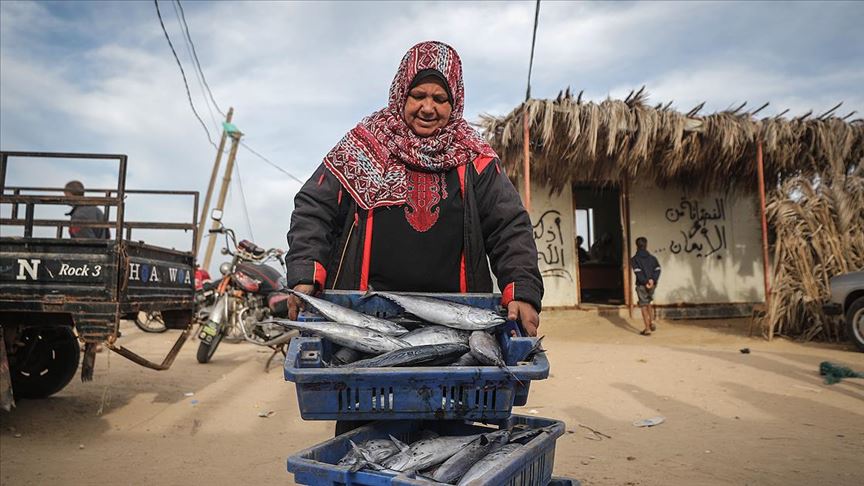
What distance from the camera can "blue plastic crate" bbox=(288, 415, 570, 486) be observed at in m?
1.44

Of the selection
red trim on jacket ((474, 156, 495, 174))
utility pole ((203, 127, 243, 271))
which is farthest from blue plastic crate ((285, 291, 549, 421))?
utility pole ((203, 127, 243, 271))

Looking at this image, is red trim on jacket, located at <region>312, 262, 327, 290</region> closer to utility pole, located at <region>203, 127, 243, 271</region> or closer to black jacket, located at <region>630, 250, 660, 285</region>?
black jacket, located at <region>630, 250, 660, 285</region>

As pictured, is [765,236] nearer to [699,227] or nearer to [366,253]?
[699,227]

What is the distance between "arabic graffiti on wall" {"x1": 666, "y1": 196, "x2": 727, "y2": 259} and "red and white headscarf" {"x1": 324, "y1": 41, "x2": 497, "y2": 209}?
10006mm

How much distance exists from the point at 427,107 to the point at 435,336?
1.00 metres

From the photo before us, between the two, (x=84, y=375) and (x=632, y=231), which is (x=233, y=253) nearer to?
(x=84, y=375)

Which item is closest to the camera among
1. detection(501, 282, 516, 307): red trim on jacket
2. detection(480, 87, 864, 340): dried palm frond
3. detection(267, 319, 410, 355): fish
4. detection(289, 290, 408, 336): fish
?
detection(267, 319, 410, 355): fish

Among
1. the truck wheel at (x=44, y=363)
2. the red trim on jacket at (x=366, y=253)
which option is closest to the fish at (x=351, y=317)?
the red trim on jacket at (x=366, y=253)

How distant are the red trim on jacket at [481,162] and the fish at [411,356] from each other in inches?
34.7

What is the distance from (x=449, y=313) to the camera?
74.3 inches

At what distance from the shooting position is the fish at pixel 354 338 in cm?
174

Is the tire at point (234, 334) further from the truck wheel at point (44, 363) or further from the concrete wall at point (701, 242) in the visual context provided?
the concrete wall at point (701, 242)

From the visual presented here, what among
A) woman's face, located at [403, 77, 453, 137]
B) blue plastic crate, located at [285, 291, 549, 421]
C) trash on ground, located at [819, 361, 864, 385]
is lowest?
trash on ground, located at [819, 361, 864, 385]

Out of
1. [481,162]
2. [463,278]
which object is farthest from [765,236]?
[463,278]
